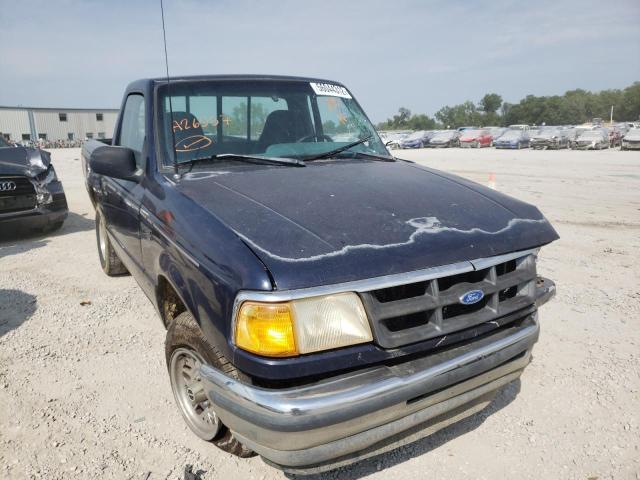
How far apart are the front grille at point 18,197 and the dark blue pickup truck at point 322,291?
4113 mm

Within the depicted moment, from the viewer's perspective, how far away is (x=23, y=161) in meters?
6.31

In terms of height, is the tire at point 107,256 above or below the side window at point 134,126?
below

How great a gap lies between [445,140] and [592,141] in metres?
9.79

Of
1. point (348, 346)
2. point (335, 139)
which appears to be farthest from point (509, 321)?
point (335, 139)

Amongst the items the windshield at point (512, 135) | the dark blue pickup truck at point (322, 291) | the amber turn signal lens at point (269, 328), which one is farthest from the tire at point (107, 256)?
the windshield at point (512, 135)

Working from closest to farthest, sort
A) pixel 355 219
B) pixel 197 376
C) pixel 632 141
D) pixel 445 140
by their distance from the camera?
1. pixel 355 219
2. pixel 197 376
3. pixel 632 141
4. pixel 445 140

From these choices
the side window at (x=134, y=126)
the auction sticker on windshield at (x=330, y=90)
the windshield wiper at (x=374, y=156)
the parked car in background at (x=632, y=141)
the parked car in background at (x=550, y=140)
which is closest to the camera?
the side window at (x=134, y=126)

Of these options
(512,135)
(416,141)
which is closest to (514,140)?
(512,135)

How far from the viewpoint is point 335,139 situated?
3305 millimetres

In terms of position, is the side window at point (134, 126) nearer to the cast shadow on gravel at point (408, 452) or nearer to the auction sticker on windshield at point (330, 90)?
the auction sticker on windshield at point (330, 90)

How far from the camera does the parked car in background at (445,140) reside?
35438 millimetres

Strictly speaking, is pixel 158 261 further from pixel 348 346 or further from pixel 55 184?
pixel 55 184

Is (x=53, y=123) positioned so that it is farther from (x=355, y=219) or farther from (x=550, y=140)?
(x=355, y=219)

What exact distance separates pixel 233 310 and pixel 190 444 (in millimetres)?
1098
